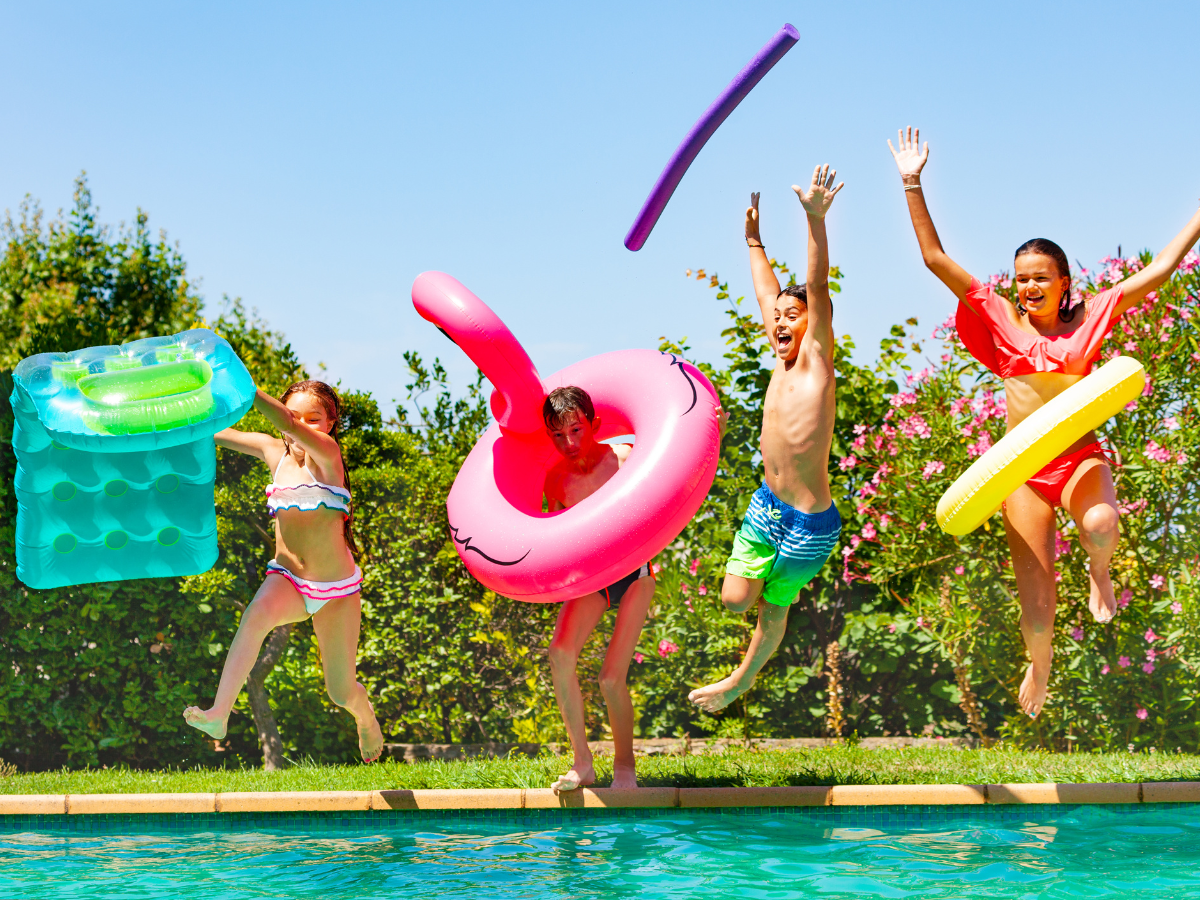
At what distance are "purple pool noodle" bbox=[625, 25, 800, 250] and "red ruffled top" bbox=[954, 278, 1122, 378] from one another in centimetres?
141

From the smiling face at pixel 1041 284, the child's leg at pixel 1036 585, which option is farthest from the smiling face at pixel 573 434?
the smiling face at pixel 1041 284

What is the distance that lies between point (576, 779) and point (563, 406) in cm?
180

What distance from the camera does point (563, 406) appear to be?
5.28 meters

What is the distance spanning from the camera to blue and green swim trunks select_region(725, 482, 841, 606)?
495 cm

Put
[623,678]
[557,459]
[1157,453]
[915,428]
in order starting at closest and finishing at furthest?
[623,678] → [557,459] → [1157,453] → [915,428]

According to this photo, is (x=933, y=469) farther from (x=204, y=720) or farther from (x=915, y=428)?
(x=204, y=720)

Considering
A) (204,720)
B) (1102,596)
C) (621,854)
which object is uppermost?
(1102,596)

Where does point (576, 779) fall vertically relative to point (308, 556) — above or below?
below

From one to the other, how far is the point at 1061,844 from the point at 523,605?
3745 mm

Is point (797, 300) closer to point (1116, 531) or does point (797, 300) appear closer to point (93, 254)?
point (1116, 531)

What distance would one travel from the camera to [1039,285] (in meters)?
4.98

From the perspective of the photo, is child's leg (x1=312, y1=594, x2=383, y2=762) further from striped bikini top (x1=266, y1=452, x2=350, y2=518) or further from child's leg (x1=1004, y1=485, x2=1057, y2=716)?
child's leg (x1=1004, y1=485, x2=1057, y2=716)

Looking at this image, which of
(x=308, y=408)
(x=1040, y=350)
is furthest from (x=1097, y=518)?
(x=308, y=408)

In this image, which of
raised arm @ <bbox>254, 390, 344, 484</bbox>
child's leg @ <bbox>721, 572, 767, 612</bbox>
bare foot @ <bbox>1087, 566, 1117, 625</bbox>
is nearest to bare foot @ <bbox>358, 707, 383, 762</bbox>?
raised arm @ <bbox>254, 390, 344, 484</bbox>
